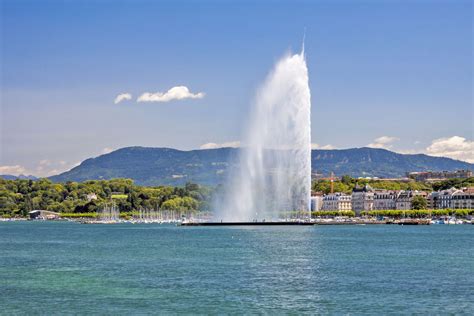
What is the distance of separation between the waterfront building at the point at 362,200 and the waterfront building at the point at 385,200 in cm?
128

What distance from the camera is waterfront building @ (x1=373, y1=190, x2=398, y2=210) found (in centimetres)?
18500

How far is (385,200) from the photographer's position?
18688cm

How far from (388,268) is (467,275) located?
4.61 meters

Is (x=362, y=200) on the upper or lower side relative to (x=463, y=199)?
upper

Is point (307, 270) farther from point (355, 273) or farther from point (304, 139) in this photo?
point (304, 139)

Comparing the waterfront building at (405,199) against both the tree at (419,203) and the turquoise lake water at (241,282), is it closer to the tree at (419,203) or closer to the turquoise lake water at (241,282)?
the tree at (419,203)

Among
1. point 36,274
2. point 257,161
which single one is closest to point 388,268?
point 36,274

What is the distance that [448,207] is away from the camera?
171500 mm

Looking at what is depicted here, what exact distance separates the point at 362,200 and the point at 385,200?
645 centimetres

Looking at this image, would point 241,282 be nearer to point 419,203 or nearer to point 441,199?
point 419,203

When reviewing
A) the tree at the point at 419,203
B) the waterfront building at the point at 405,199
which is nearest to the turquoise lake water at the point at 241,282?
the tree at the point at 419,203

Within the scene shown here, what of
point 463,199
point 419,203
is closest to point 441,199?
point 463,199

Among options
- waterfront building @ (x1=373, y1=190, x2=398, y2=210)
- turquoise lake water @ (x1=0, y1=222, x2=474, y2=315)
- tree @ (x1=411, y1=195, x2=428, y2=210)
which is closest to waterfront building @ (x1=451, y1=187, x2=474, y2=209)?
tree @ (x1=411, y1=195, x2=428, y2=210)

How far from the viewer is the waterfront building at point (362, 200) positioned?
622 ft
